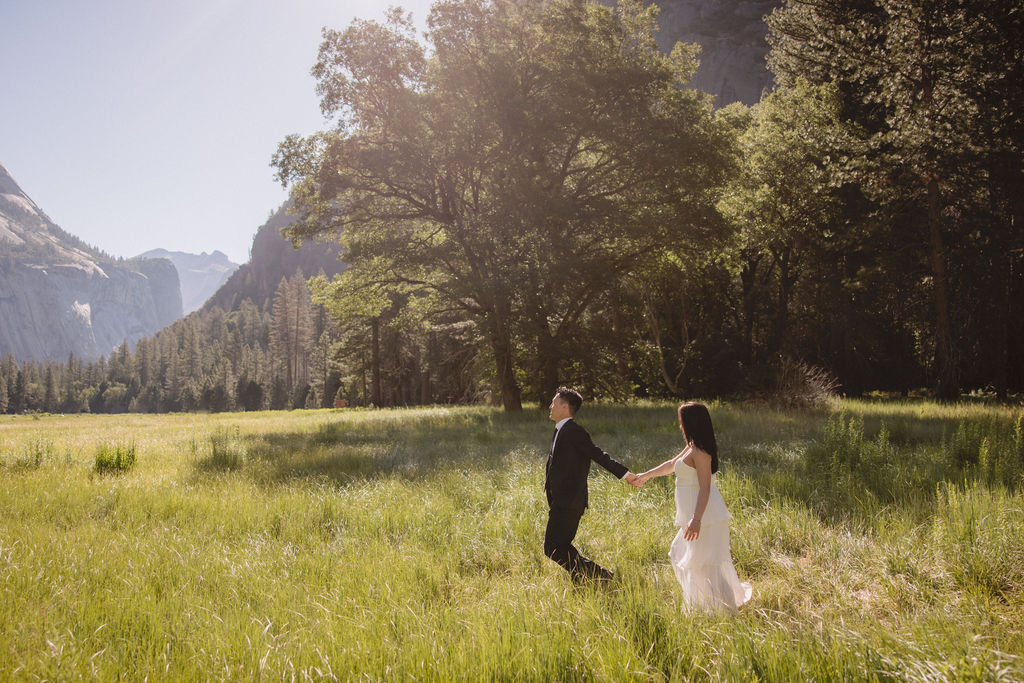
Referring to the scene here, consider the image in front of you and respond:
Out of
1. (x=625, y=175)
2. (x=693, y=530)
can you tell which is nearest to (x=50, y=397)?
(x=625, y=175)

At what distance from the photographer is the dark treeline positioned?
17484mm

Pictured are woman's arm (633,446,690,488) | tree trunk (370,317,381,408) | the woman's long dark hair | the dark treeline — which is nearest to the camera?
the woman's long dark hair

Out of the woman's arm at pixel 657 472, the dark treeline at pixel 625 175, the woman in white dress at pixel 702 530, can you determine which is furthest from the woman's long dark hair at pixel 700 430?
the dark treeline at pixel 625 175

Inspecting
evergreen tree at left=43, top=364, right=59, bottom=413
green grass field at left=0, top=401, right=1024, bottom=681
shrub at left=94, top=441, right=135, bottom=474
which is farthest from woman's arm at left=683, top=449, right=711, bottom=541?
evergreen tree at left=43, top=364, right=59, bottom=413

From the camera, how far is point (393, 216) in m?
20.2

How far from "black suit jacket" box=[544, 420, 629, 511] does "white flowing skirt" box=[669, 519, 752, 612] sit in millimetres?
853

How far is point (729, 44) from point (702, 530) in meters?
103

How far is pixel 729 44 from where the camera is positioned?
285 ft

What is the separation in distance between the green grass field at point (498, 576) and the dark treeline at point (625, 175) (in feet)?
34.2

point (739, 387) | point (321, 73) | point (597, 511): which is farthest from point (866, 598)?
point (739, 387)

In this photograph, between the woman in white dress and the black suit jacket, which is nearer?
the woman in white dress

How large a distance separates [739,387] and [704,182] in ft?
48.0

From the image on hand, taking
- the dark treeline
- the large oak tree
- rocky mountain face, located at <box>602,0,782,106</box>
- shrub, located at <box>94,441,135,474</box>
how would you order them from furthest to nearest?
rocky mountain face, located at <box>602,0,782,106</box>
the large oak tree
the dark treeline
shrub, located at <box>94,441,135,474</box>

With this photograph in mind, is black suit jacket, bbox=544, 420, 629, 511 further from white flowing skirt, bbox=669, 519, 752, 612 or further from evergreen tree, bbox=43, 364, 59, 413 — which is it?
evergreen tree, bbox=43, 364, 59, 413
